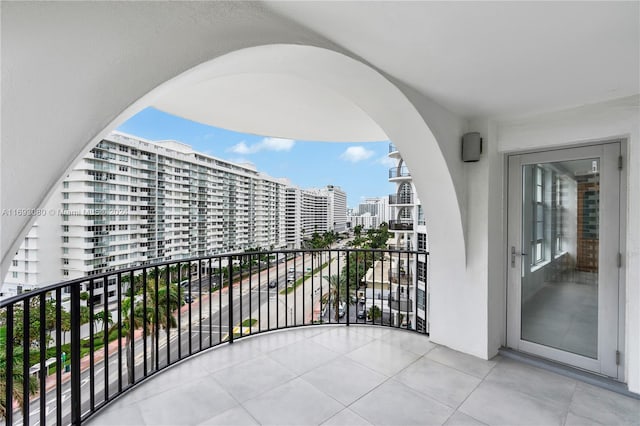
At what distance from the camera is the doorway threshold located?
213cm

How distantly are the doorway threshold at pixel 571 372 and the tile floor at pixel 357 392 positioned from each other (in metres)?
0.06

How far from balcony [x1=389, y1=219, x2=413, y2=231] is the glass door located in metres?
11.3

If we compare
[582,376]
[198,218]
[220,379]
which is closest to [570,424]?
[582,376]

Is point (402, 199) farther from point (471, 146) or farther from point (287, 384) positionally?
point (287, 384)

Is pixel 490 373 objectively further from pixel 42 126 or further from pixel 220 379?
pixel 42 126

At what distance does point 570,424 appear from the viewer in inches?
70.1

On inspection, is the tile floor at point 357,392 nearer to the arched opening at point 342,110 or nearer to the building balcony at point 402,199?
the arched opening at point 342,110

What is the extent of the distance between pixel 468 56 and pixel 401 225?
1312 cm

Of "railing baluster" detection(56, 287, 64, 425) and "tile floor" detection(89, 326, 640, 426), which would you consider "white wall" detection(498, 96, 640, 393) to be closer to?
"tile floor" detection(89, 326, 640, 426)

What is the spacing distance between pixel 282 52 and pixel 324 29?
0.26m

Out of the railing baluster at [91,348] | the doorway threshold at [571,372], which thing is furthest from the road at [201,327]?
the doorway threshold at [571,372]

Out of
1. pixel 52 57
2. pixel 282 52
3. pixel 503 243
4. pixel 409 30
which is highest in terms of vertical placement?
pixel 409 30

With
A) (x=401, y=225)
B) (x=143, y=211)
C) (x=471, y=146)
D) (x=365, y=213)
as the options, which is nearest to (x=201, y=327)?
(x=471, y=146)

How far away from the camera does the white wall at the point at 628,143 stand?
208 centimetres
